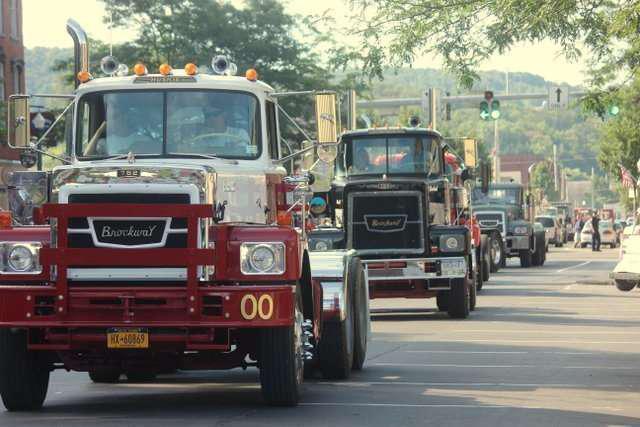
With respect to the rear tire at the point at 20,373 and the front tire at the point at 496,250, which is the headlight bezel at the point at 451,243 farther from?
the front tire at the point at 496,250

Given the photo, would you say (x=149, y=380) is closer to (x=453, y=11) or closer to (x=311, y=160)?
(x=311, y=160)

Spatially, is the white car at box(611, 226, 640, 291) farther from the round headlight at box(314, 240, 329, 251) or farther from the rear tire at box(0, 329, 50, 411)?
the rear tire at box(0, 329, 50, 411)

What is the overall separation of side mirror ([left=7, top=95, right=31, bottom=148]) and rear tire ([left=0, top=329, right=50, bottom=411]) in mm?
1959

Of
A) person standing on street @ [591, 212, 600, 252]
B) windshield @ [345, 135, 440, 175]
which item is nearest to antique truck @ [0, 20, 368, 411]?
windshield @ [345, 135, 440, 175]

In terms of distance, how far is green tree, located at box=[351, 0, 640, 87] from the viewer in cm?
2044

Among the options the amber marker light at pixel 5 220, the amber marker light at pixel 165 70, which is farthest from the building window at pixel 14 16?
the amber marker light at pixel 5 220

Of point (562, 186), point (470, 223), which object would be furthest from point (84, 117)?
point (562, 186)

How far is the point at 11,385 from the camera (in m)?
13.1

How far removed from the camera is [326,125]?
14.0m

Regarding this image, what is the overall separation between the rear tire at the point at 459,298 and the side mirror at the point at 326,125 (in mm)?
12182

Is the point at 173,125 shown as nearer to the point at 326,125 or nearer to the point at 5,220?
the point at 326,125

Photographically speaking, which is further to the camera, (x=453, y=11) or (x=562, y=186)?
(x=562, y=186)

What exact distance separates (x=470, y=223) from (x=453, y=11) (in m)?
10.7

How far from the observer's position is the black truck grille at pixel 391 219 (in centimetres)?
2611
